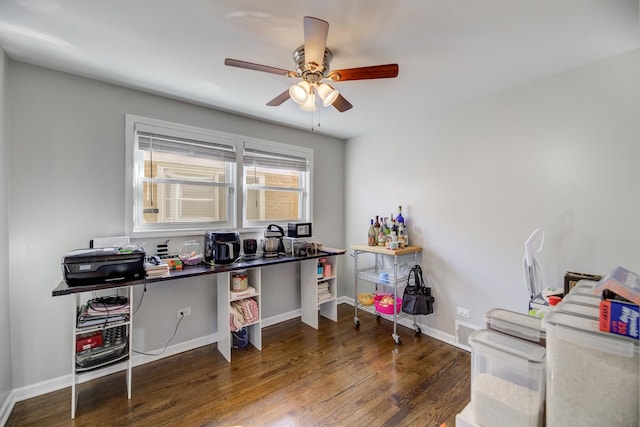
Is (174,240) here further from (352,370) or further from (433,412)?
(433,412)

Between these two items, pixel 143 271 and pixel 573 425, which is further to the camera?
pixel 143 271

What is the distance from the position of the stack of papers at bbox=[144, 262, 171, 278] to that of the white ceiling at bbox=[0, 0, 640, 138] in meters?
1.53

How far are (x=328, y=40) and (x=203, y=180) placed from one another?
188cm

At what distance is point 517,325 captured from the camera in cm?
83

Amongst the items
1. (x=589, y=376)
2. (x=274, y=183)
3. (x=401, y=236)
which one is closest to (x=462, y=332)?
(x=401, y=236)

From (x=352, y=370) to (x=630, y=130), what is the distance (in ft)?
8.95

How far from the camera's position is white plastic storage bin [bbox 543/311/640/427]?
1.75ft

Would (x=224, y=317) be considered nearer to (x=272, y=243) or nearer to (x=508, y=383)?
(x=272, y=243)

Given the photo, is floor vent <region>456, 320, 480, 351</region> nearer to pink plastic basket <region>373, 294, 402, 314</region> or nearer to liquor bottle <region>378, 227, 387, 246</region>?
pink plastic basket <region>373, 294, 402, 314</region>

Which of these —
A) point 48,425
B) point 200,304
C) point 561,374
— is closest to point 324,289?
point 200,304

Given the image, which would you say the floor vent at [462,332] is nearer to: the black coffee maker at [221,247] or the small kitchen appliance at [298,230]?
the small kitchen appliance at [298,230]

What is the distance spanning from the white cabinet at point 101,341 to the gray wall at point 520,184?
2.88 meters

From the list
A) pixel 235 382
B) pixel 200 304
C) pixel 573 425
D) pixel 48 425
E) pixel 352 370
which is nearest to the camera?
pixel 573 425

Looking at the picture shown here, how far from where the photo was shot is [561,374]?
23.6 inches
